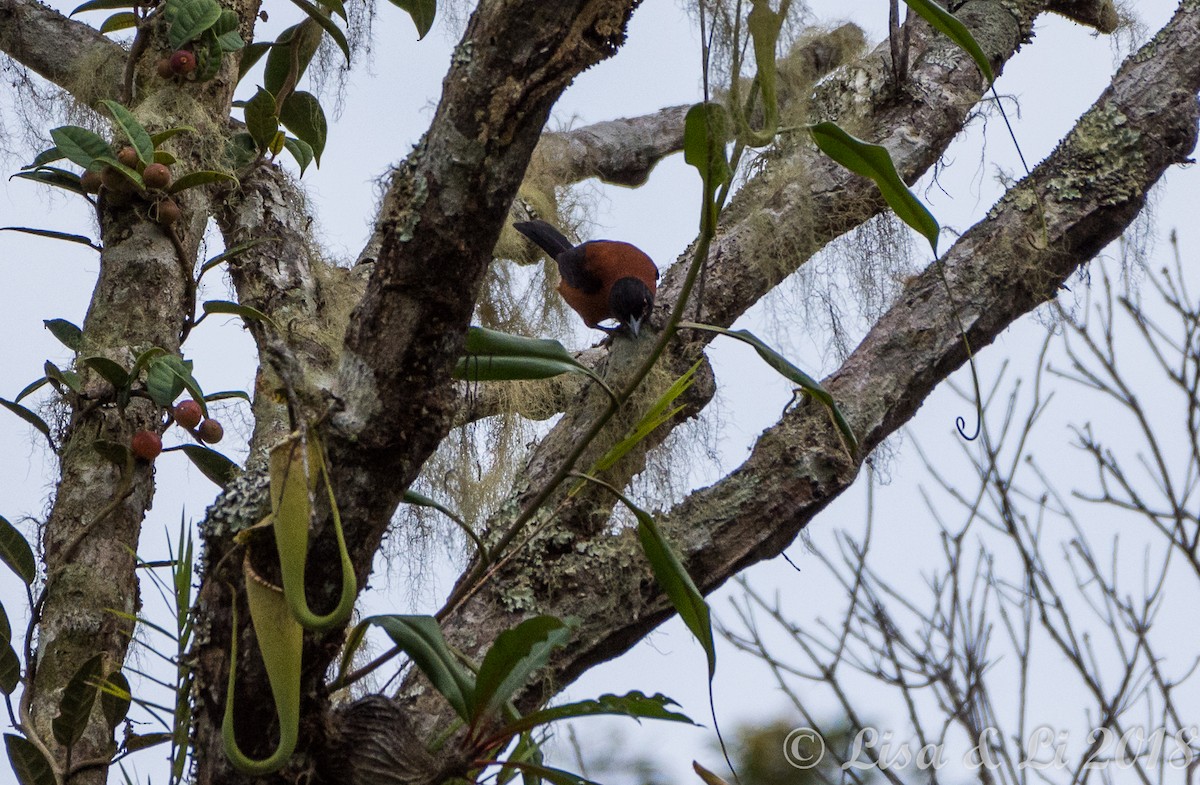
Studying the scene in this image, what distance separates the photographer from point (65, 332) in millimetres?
1803

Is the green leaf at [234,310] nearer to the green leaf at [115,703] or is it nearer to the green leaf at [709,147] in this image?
the green leaf at [115,703]

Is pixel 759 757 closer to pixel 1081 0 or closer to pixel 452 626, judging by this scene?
pixel 452 626

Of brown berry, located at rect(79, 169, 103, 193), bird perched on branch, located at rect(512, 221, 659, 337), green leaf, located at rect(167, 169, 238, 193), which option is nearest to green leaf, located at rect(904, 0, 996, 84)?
green leaf, located at rect(167, 169, 238, 193)

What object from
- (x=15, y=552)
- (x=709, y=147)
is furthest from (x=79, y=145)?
(x=709, y=147)

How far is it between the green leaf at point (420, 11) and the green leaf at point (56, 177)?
653 millimetres

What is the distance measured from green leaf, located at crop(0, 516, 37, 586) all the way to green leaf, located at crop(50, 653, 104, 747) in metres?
0.28

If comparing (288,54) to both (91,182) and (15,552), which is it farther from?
(15,552)

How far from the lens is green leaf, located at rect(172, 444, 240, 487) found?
1.77m

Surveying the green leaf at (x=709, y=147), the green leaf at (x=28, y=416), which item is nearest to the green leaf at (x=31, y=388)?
the green leaf at (x=28, y=416)

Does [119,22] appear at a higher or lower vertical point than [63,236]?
higher

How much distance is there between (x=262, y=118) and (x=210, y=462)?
0.68 m

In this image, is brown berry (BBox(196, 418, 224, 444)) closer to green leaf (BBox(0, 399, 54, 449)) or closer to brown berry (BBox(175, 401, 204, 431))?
brown berry (BBox(175, 401, 204, 431))

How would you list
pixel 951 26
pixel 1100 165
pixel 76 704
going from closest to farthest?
pixel 951 26
pixel 76 704
pixel 1100 165

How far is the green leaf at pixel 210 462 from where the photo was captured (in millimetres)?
1771
